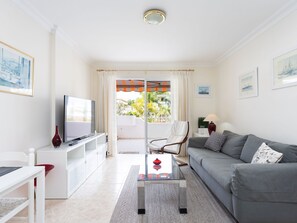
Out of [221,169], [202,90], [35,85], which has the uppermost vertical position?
[202,90]

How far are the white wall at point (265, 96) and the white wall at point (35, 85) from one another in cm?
338

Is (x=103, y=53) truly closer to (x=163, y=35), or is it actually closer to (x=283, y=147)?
(x=163, y=35)

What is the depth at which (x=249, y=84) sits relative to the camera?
11.3ft

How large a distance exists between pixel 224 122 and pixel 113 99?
2881 mm

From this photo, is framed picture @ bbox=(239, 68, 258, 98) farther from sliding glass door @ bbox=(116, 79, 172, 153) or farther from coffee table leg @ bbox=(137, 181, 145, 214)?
coffee table leg @ bbox=(137, 181, 145, 214)

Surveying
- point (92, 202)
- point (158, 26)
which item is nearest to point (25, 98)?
point (92, 202)

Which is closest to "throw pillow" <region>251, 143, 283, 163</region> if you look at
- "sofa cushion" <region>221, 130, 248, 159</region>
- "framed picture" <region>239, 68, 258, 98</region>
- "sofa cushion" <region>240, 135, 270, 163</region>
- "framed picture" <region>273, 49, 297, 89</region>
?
"sofa cushion" <region>240, 135, 270, 163</region>

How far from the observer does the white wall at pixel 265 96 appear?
249cm

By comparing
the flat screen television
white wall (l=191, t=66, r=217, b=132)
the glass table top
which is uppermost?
white wall (l=191, t=66, r=217, b=132)

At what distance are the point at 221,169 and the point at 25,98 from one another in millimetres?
2664

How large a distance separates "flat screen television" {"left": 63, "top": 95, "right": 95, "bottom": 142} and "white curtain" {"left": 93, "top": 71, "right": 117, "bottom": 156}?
2.72 ft

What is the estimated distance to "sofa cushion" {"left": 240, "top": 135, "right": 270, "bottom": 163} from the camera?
8.61 feet

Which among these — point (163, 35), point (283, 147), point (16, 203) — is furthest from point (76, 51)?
point (283, 147)

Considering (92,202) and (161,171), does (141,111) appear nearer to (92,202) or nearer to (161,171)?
(161,171)
